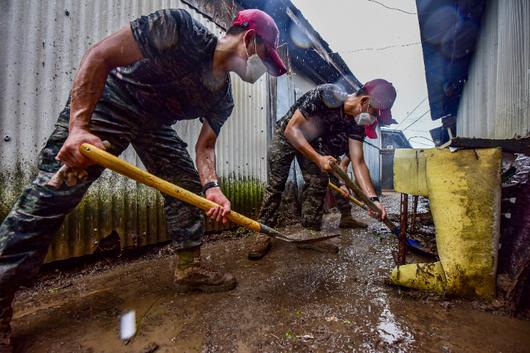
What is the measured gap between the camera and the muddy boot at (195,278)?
1.86m

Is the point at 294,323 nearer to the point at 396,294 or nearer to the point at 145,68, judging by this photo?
the point at 396,294

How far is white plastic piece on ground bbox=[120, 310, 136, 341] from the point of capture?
1.35 metres

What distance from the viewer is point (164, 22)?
4.44ft

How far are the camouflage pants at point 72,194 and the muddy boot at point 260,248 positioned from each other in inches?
34.0

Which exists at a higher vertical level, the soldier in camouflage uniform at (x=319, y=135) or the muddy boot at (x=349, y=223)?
the soldier in camouflage uniform at (x=319, y=135)

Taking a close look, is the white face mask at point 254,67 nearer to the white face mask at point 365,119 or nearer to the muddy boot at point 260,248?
the white face mask at point 365,119

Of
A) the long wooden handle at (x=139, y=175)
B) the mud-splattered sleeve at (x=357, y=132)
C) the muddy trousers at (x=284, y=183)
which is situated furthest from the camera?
the mud-splattered sleeve at (x=357, y=132)

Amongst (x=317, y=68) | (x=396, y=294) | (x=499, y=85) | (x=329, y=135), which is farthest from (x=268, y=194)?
(x=317, y=68)

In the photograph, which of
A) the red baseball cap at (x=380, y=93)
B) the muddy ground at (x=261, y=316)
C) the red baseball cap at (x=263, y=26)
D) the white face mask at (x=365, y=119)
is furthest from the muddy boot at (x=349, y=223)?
the red baseball cap at (x=263, y=26)

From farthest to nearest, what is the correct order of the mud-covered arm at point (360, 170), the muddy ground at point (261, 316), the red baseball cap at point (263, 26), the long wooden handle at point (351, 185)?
the mud-covered arm at point (360, 170) < the long wooden handle at point (351, 185) < the red baseball cap at point (263, 26) < the muddy ground at point (261, 316)

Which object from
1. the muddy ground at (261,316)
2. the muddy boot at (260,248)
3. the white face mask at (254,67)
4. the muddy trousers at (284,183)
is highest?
the white face mask at (254,67)

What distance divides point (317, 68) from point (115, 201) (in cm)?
598

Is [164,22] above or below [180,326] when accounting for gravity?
above

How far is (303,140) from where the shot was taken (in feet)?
8.61
